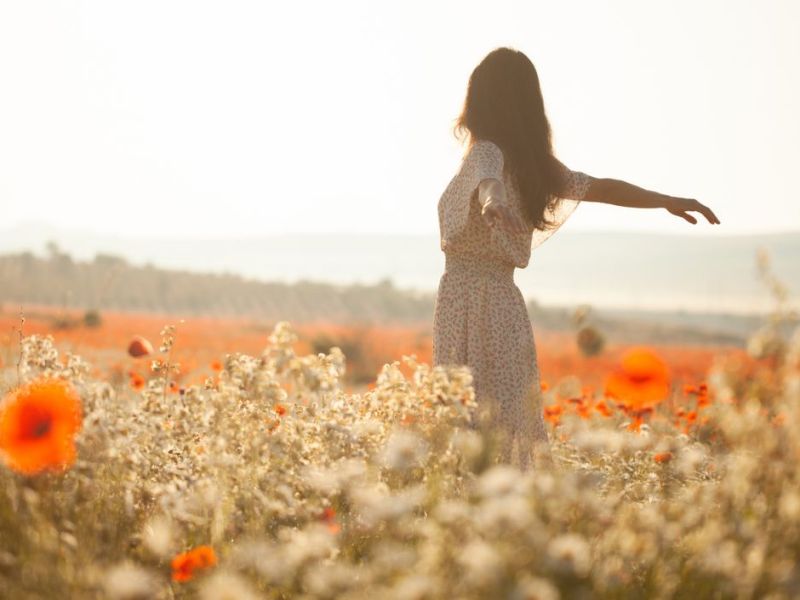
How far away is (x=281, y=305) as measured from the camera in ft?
199

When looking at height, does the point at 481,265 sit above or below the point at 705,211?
below

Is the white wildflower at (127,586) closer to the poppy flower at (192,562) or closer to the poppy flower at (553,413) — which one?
the poppy flower at (192,562)

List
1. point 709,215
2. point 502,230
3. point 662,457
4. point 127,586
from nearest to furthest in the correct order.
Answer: point 127,586, point 662,457, point 502,230, point 709,215

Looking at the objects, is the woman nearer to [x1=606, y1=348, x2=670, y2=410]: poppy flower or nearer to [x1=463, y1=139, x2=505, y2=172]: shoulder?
[x1=463, y1=139, x2=505, y2=172]: shoulder

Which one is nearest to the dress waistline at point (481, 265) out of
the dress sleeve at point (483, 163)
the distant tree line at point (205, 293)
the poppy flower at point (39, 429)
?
the dress sleeve at point (483, 163)

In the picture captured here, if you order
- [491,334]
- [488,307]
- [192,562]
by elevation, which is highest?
[488,307]

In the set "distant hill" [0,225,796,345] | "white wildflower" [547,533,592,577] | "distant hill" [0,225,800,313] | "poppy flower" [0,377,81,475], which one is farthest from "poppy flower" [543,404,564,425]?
"distant hill" [0,225,800,313]

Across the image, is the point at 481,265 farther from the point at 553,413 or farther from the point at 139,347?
the point at 139,347

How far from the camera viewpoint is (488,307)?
15.9 feet

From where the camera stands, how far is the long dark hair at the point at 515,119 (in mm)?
4797

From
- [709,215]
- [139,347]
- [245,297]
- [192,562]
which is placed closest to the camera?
[192,562]

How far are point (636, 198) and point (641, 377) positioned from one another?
117 cm

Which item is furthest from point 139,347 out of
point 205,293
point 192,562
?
point 205,293

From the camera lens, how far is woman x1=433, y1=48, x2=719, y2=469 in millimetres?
4781
